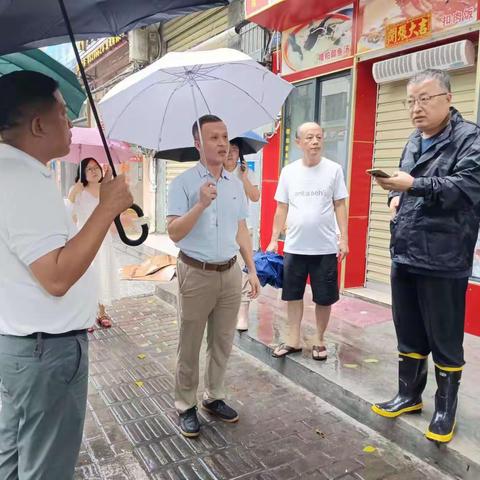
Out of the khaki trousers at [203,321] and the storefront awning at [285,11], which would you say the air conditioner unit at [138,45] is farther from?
the khaki trousers at [203,321]

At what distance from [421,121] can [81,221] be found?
3597mm

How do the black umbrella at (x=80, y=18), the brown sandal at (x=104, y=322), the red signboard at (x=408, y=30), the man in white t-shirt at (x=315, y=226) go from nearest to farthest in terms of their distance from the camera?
the black umbrella at (x=80, y=18) → the man in white t-shirt at (x=315, y=226) → the red signboard at (x=408, y=30) → the brown sandal at (x=104, y=322)

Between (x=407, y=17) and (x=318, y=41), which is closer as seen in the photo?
(x=407, y=17)

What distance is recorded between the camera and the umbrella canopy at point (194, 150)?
168 inches

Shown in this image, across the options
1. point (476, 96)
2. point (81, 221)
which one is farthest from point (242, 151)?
point (476, 96)

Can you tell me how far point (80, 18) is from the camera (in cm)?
226

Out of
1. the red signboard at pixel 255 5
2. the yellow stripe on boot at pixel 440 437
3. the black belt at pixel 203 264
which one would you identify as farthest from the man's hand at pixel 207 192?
the red signboard at pixel 255 5

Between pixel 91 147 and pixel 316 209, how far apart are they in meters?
2.87

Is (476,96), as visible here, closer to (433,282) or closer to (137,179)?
(433,282)

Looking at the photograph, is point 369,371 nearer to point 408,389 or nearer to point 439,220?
point 408,389

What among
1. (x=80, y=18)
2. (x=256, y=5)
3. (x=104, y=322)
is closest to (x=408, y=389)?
(x=80, y=18)

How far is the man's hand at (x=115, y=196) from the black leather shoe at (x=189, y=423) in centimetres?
201

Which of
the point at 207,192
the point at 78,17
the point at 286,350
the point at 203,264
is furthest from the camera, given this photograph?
the point at 286,350

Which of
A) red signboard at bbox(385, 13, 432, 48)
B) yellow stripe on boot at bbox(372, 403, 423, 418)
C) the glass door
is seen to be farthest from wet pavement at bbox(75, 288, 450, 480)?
red signboard at bbox(385, 13, 432, 48)
